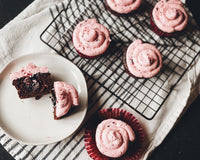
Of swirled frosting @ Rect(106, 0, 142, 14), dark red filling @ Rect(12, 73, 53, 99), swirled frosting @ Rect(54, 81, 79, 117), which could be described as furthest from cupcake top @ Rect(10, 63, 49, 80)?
swirled frosting @ Rect(106, 0, 142, 14)

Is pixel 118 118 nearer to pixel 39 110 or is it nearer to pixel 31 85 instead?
pixel 39 110

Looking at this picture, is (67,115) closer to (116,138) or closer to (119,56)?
(116,138)

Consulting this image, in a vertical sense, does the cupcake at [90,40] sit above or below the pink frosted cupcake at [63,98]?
above

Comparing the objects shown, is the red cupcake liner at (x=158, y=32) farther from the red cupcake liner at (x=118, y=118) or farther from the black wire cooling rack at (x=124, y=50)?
the red cupcake liner at (x=118, y=118)

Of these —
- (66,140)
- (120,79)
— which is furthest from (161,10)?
(66,140)

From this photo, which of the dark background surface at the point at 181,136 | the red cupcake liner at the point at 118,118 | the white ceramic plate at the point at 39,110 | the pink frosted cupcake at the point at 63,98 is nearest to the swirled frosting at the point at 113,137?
the red cupcake liner at the point at 118,118

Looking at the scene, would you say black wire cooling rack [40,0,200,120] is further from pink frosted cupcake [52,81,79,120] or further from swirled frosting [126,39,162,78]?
pink frosted cupcake [52,81,79,120]
